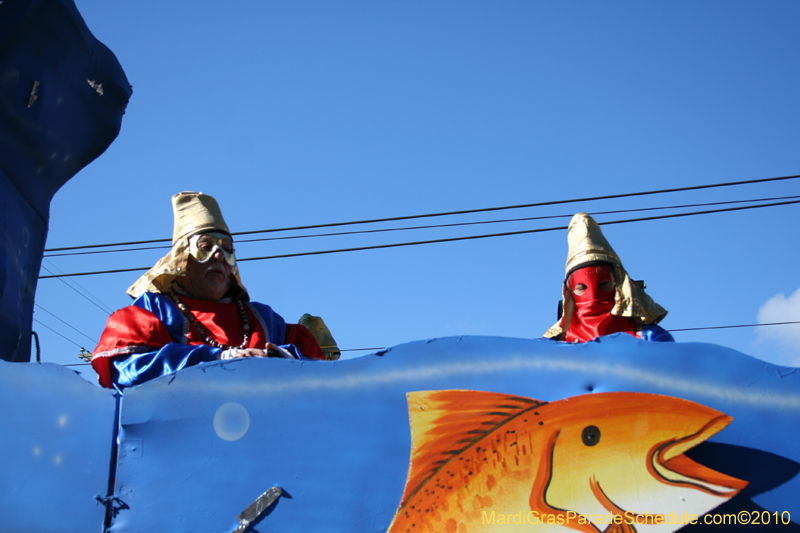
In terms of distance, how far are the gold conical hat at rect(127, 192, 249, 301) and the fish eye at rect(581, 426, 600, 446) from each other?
2.20m

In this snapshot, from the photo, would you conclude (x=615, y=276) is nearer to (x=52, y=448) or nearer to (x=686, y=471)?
(x=686, y=471)

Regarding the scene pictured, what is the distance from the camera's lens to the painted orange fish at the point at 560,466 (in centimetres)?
269

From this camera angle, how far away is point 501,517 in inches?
106

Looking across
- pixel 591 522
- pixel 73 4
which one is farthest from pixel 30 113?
pixel 591 522

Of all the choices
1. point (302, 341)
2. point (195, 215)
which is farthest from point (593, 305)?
point (195, 215)

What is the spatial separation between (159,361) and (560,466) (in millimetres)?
1664

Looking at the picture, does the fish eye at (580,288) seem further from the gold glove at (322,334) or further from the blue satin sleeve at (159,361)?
the gold glove at (322,334)

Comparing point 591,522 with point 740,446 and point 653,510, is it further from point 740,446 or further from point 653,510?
point 740,446

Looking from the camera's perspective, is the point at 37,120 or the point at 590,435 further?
the point at 37,120

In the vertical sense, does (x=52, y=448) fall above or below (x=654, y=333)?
below

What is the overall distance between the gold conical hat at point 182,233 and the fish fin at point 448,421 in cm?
180

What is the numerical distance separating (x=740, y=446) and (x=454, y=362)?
1.03m

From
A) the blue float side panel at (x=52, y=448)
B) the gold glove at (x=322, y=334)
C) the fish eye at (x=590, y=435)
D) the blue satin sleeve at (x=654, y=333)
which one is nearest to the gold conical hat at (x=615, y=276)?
the blue satin sleeve at (x=654, y=333)

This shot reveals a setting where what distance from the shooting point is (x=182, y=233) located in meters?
4.37
